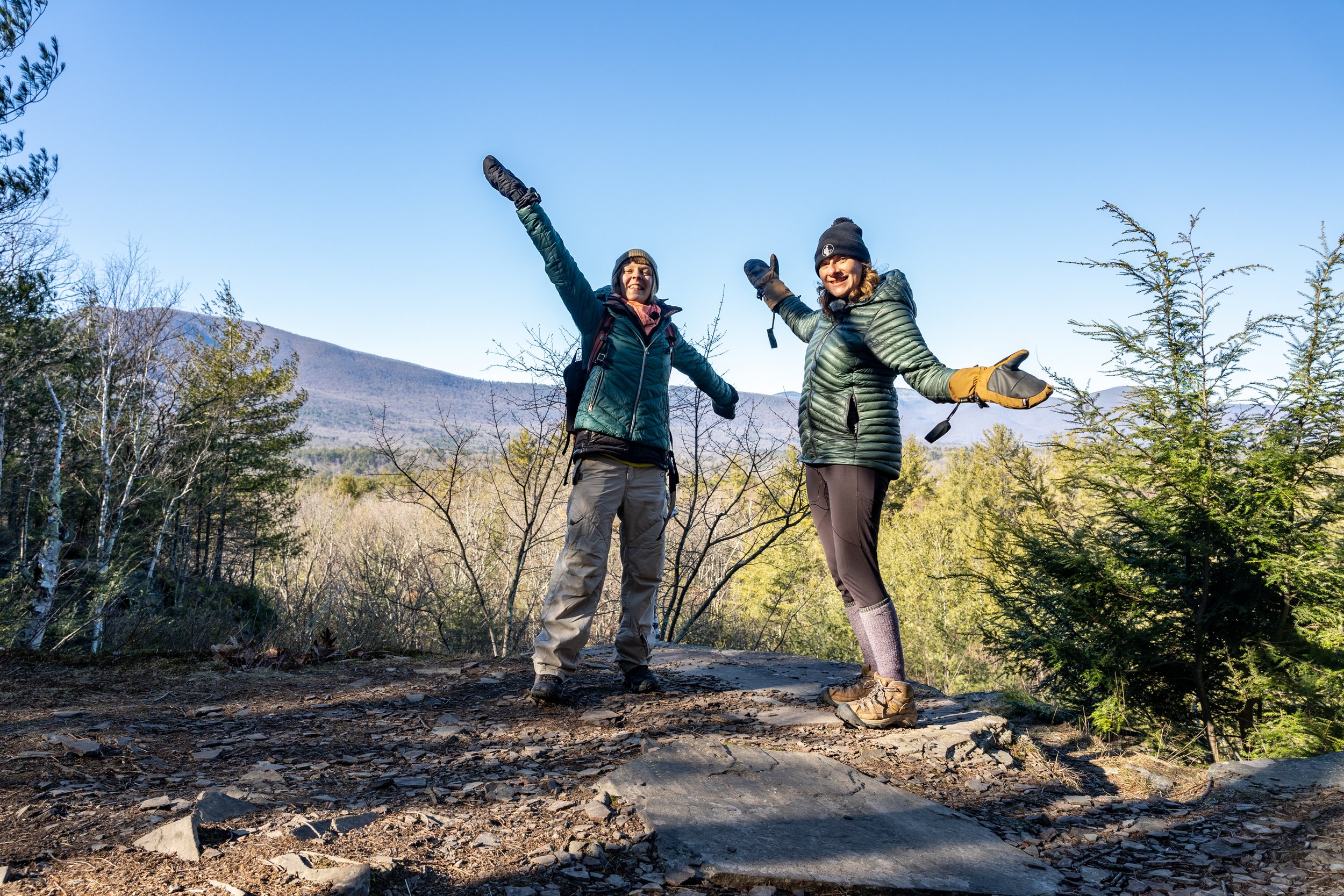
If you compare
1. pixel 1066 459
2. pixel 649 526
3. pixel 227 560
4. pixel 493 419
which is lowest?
pixel 227 560

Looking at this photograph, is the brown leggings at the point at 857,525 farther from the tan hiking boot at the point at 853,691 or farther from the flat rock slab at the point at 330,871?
the flat rock slab at the point at 330,871

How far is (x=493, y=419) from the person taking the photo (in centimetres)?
898

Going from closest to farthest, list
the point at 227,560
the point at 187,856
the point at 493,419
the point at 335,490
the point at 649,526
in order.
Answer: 1. the point at 187,856
2. the point at 649,526
3. the point at 493,419
4. the point at 227,560
5. the point at 335,490

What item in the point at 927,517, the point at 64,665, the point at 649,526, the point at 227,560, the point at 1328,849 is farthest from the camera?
the point at 927,517

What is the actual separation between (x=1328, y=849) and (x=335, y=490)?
55.4 meters

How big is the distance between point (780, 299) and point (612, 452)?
53.9 inches

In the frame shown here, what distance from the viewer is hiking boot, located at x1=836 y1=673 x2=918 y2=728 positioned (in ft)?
11.4

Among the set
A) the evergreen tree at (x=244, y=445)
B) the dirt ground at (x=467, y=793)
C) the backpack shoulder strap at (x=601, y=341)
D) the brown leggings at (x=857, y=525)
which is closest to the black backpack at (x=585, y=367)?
the backpack shoulder strap at (x=601, y=341)

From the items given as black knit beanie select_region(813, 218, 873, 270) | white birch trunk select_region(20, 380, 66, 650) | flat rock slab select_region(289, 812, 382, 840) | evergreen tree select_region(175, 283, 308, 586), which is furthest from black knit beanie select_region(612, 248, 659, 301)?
evergreen tree select_region(175, 283, 308, 586)

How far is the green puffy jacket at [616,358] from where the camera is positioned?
3781 millimetres

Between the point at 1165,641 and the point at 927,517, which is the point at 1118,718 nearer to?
the point at 1165,641

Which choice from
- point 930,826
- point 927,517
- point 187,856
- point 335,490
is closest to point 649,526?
point 930,826

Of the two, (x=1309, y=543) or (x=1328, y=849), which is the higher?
(x=1309, y=543)

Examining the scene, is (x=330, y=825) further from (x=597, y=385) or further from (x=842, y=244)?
(x=842, y=244)
